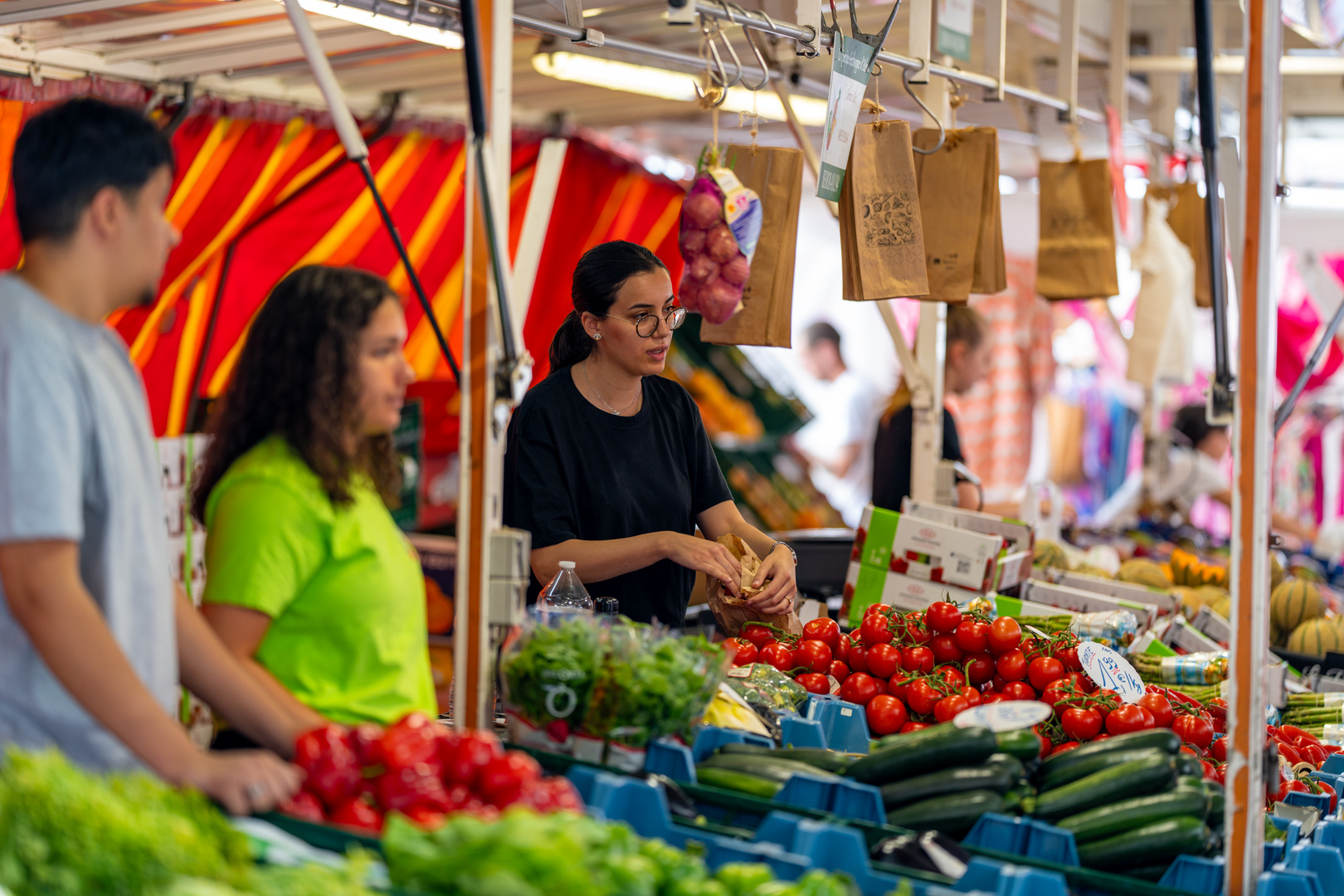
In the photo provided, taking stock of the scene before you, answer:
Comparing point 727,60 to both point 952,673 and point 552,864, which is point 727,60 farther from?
point 552,864

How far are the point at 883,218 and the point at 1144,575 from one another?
2.88 metres

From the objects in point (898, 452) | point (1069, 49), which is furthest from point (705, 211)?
point (1069, 49)

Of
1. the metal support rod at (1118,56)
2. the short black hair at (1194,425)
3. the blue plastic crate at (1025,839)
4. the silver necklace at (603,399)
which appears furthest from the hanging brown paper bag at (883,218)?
the short black hair at (1194,425)

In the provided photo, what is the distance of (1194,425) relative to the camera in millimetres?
8133

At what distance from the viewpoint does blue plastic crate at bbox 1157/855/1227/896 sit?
7.27ft

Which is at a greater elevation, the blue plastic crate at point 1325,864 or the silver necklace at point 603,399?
the silver necklace at point 603,399

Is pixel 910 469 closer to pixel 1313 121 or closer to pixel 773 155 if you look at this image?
pixel 773 155

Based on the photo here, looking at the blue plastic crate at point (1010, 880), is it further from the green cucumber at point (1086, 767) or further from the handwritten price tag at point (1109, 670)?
the handwritten price tag at point (1109, 670)

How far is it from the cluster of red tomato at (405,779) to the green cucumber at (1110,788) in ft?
3.43

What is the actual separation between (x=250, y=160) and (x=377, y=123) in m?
0.67

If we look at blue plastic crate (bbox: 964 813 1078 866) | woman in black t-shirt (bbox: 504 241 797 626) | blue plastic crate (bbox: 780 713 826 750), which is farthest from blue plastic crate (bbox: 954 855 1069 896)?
woman in black t-shirt (bbox: 504 241 797 626)

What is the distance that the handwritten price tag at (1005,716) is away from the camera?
248 centimetres

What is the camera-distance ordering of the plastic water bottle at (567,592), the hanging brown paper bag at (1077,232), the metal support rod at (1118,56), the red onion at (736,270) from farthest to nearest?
the metal support rod at (1118,56)
the hanging brown paper bag at (1077,232)
the red onion at (736,270)
the plastic water bottle at (567,592)

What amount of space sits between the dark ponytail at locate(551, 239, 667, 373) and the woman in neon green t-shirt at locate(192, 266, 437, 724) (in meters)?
1.26
